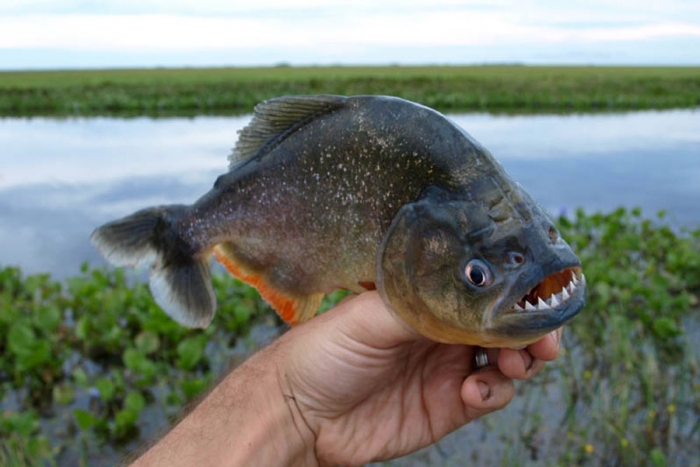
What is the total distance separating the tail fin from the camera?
2674 mm

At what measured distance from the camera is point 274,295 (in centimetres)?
273

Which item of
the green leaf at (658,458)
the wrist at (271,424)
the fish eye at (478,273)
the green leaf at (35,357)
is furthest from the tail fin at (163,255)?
the green leaf at (35,357)

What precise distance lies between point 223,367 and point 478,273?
10.5 feet

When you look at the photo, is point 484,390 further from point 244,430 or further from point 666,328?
point 666,328

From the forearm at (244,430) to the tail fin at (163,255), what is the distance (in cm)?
31

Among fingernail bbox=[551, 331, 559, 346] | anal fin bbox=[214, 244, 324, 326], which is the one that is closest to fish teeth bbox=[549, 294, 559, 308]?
fingernail bbox=[551, 331, 559, 346]

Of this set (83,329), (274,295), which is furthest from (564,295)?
(83,329)

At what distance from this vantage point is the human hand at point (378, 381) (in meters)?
2.30

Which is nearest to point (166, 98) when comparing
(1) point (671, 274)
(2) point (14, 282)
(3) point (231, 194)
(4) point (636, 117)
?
(4) point (636, 117)

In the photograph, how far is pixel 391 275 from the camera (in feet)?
6.94

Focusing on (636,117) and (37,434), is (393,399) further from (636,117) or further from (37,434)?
(636,117)

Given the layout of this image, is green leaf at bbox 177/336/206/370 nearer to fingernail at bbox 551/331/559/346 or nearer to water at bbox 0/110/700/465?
water at bbox 0/110/700/465

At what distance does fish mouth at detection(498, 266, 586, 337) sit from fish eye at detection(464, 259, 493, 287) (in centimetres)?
10

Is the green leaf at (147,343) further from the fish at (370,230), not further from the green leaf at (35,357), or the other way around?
the fish at (370,230)
